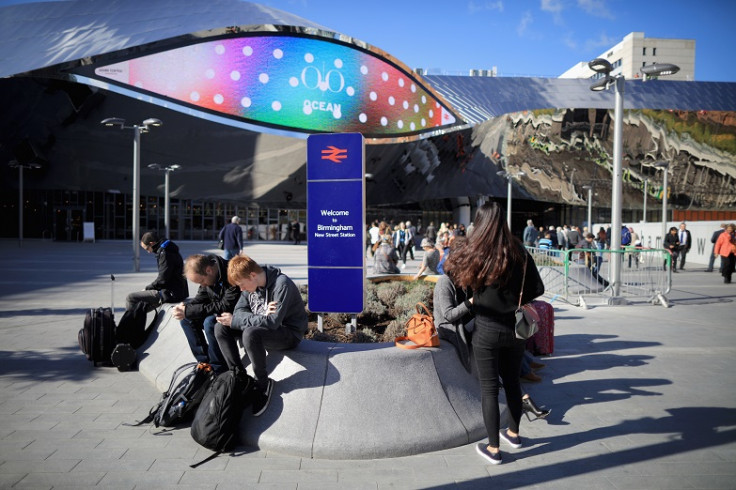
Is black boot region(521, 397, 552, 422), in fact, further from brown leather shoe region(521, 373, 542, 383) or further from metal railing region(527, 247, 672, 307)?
metal railing region(527, 247, 672, 307)

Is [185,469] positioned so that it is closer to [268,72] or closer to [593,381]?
[593,381]

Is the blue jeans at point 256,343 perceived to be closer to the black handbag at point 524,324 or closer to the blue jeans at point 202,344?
the blue jeans at point 202,344

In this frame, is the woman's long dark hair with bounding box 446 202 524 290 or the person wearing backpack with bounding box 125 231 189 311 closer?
the woman's long dark hair with bounding box 446 202 524 290

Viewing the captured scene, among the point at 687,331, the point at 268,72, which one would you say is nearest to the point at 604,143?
the point at 268,72

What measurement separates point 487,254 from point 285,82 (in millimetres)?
36350

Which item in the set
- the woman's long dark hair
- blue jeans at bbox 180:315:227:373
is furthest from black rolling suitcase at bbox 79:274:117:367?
the woman's long dark hair

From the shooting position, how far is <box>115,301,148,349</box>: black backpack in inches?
249

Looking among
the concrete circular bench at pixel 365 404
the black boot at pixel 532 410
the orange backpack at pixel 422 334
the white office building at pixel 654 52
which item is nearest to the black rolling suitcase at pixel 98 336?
the concrete circular bench at pixel 365 404

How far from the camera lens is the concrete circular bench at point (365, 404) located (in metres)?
3.91

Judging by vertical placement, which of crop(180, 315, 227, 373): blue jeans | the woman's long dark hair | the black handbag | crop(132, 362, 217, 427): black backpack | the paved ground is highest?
the woman's long dark hair

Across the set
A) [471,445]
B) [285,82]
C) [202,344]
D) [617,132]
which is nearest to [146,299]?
[202,344]

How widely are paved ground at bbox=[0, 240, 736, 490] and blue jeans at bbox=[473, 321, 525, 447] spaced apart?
1.31 feet

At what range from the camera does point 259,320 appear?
165 inches

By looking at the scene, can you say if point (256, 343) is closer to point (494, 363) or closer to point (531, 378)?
point (494, 363)
